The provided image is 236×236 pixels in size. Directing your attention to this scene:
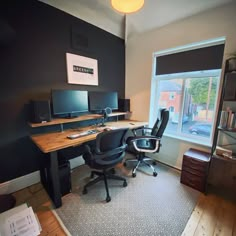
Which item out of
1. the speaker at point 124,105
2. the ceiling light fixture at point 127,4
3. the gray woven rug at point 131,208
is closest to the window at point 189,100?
the speaker at point 124,105

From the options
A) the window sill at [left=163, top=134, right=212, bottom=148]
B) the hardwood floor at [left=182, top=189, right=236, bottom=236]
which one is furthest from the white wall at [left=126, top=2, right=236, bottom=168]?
the hardwood floor at [left=182, top=189, right=236, bottom=236]

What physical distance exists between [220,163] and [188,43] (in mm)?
1833

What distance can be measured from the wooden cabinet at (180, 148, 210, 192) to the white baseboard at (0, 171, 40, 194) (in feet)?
7.33

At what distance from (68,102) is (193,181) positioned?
2207 millimetres

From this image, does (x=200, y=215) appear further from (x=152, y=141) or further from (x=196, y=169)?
(x=152, y=141)

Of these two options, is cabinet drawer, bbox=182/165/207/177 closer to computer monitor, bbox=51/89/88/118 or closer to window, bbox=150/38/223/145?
window, bbox=150/38/223/145

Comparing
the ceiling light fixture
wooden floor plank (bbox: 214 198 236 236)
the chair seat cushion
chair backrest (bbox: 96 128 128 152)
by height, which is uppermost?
the ceiling light fixture

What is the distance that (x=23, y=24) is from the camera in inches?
68.2

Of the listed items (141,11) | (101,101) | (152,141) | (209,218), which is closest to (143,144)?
(152,141)

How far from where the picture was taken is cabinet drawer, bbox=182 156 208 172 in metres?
1.86

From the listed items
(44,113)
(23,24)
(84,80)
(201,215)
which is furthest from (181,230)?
(23,24)

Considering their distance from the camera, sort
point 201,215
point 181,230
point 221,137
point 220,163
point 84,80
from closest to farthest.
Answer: point 181,230 → point 201,215 → point 220,163 → point 221,137 → point 84,80

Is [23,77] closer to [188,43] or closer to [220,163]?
[188,43]

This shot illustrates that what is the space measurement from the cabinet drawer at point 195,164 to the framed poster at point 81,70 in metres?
2.07
